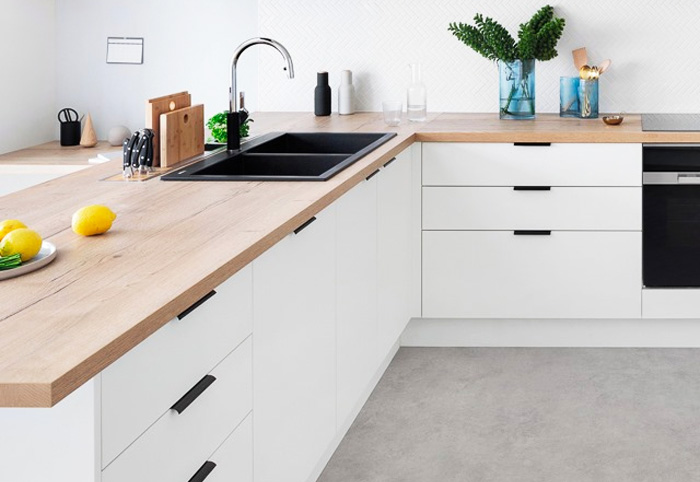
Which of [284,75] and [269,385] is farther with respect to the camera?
[284,75]

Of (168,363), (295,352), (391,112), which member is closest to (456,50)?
(391,112)

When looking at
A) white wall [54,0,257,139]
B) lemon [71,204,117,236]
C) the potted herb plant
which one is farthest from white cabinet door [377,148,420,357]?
lemon [71,204,117,236]

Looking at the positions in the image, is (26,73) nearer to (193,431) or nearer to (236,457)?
(236,457)

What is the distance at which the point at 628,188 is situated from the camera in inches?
168

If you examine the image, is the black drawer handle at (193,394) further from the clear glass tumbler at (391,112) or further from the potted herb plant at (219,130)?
the clear glass tumbler at (391,112)

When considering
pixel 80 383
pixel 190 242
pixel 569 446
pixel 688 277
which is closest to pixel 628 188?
pixel 688 277

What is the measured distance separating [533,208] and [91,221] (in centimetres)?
244

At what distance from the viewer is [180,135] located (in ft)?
10.8

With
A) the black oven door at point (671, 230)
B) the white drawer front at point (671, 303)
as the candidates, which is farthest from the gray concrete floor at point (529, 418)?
the black oven door at point (671, 230)

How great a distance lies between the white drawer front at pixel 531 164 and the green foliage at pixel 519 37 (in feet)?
1.80

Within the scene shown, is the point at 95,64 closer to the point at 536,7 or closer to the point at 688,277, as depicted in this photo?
the point at 536,7

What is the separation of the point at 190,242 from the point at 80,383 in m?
0.83

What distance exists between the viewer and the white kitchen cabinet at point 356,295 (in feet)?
10.2

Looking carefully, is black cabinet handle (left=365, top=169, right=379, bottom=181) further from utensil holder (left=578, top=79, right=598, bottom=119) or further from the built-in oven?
utensil holder (left=578, top=79, right=598, bottom=119)
